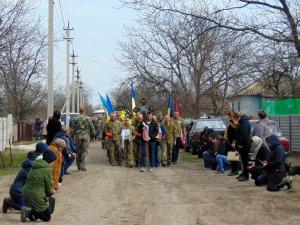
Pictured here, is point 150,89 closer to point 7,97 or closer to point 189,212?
point 7,97

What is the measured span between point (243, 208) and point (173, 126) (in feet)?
33.2

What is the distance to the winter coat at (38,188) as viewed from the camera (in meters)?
9.34

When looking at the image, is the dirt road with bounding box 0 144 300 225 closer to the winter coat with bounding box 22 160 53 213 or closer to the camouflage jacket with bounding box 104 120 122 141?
the winter coat with bounding box 22 160 53 213

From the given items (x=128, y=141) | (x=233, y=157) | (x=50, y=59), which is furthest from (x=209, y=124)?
(x=233, y=157)

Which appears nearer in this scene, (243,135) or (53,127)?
(243,135)

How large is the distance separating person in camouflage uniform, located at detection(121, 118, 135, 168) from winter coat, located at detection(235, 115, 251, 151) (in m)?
5.49

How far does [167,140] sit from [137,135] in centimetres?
153

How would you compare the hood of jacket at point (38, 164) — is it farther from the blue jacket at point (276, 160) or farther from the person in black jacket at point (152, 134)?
the person in black jacket at point (152, 134)

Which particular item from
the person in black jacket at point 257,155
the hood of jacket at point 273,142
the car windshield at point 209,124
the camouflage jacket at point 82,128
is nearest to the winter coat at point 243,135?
the person in black jacket at point 257,155

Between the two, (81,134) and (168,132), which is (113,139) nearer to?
(168,132)

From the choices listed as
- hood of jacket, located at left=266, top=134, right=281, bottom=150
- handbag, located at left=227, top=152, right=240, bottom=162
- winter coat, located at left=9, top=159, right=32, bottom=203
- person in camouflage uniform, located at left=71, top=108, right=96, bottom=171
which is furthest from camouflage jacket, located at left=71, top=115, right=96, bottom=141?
winter coat, located at left=9, top=159, right=32, bottom=203

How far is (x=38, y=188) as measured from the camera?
9422 mm

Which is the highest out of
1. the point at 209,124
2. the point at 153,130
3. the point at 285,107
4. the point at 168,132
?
the point at 285,107

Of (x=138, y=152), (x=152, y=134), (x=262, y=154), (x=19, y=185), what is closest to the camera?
(x=19, y=185)
